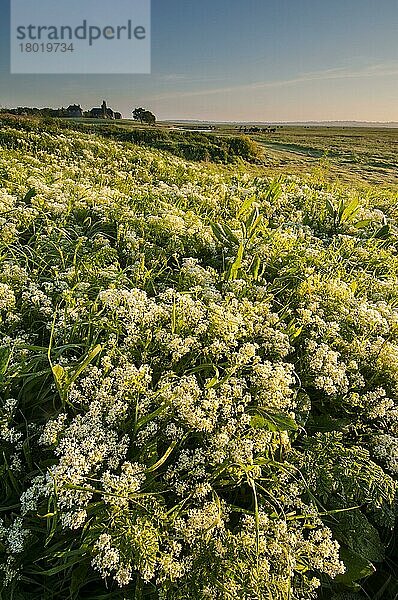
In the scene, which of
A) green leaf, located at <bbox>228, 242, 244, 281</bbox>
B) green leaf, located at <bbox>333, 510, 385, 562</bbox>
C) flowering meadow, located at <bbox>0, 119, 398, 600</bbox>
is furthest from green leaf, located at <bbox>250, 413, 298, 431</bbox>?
green leaf, located at <bbox>228, 242, 244, 281</bbox>

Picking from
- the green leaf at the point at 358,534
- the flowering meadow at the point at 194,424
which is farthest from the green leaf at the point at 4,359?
the green leaf at the point at 358,534

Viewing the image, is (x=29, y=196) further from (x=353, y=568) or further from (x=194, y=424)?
(x=353, y=568)

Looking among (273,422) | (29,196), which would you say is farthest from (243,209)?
(273,422)

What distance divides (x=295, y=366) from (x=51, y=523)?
4.59 ft

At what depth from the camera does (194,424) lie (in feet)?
7.22

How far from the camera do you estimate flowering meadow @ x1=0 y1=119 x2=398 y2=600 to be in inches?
79.0

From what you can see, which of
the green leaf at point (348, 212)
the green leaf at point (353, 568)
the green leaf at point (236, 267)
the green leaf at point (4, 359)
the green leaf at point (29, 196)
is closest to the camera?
the green leaf at point (353, 568)

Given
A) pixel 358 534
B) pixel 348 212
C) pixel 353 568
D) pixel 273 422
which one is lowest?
pixel 353 568

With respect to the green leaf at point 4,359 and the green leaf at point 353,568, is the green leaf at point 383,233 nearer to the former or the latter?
the green leaf at point 353,568

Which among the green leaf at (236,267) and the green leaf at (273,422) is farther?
the green leaf at (236,267)

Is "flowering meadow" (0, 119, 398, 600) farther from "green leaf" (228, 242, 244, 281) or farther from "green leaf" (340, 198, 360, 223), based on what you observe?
"green leaf" (340, 198, 360, 223)

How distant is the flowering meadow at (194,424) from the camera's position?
201 centimetres

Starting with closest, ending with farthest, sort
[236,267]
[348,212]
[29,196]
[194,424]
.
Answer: [194,424] → [236,267] → [29,196] → [348,212]

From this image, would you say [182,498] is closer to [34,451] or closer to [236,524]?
[236,524]
